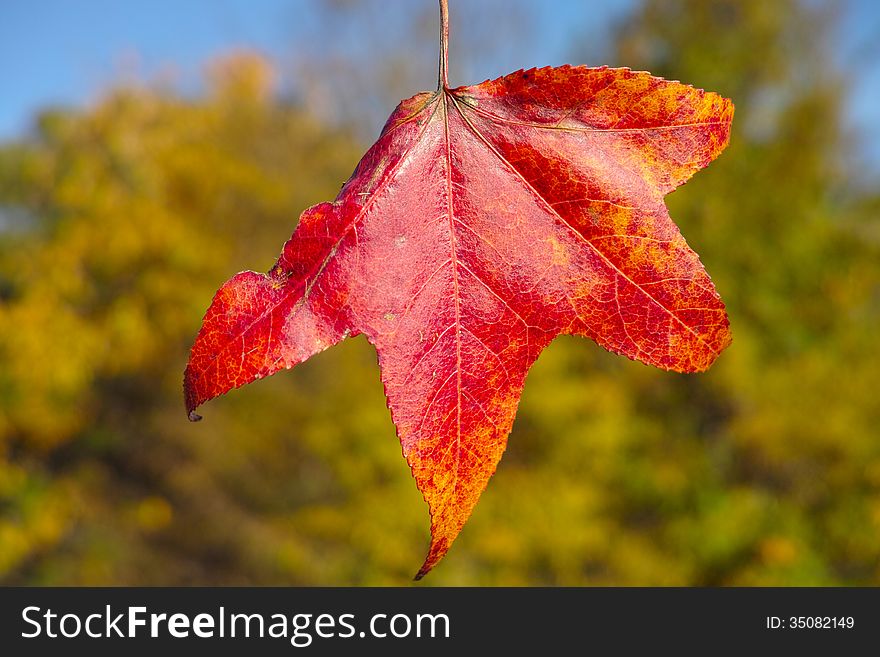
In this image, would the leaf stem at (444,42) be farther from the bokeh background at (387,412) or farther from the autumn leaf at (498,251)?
the bokeh background at (387,412)

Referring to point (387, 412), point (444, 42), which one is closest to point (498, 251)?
point (444, 42)

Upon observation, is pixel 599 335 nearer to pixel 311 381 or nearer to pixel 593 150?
pixel 593 150

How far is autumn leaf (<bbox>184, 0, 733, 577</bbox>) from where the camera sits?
45 cm

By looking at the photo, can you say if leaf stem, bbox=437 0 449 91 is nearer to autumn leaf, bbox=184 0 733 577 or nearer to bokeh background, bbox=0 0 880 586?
autumn leaf, bbox=184 0 733 577

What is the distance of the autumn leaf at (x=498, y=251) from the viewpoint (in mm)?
445

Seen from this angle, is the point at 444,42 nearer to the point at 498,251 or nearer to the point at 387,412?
the point at 498,251

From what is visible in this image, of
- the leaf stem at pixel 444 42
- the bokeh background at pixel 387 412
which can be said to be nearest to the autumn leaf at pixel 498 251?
the leaf stem at pixel 444 42

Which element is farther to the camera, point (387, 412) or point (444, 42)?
point (387, 412)

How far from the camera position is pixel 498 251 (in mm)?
467

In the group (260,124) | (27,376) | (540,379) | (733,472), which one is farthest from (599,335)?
(260,124)

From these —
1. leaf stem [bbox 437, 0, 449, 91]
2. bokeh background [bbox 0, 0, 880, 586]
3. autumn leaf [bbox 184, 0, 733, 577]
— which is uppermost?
bokeh background [bbox 0, 0, 880, 586]

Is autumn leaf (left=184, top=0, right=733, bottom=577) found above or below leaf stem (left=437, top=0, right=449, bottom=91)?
below

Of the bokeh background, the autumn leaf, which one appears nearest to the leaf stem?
the autumn leaf
